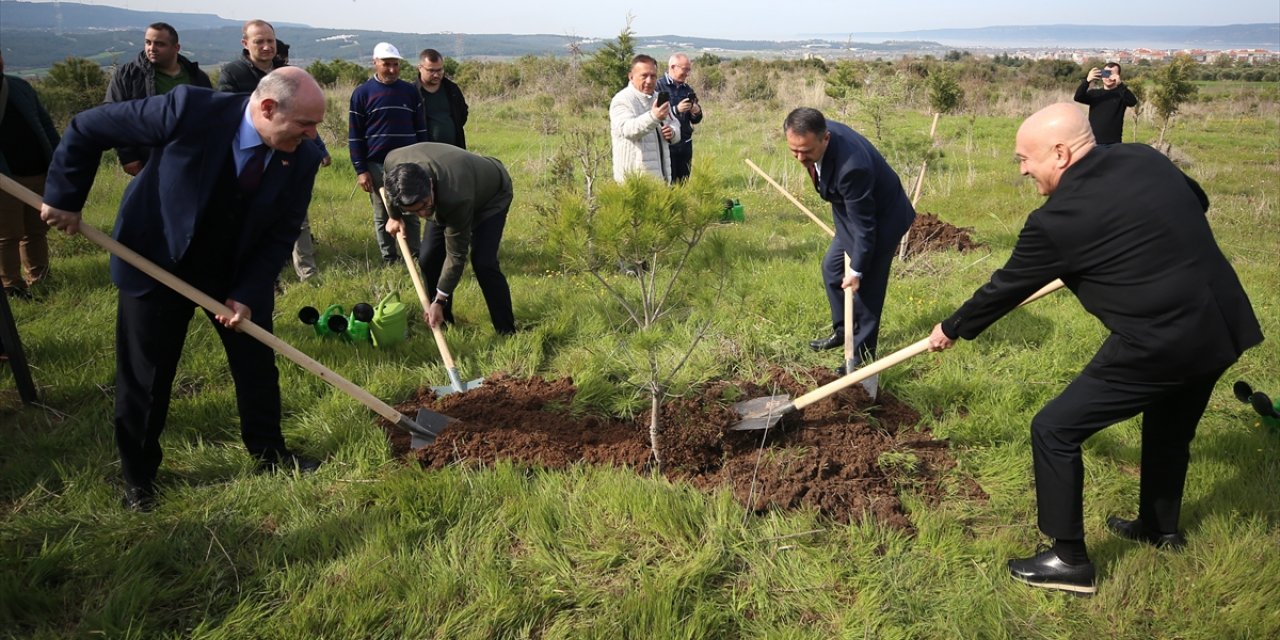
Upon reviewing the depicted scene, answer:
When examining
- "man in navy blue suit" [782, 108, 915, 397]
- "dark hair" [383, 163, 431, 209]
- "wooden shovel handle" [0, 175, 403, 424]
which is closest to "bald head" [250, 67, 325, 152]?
"wooden shovel handle" [0, 175, 403, 424]

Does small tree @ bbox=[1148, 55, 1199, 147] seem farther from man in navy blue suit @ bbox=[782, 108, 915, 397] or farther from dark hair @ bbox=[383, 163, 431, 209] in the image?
dark hair @ bbox=[383, 163, 431, 209]

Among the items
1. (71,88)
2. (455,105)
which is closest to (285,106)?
(455,105)

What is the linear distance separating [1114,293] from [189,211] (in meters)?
3.52

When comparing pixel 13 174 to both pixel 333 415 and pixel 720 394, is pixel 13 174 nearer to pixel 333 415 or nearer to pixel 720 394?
pixel 333 415

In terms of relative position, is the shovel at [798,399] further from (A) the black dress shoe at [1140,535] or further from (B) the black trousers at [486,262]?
(B) the black trousers at [486,262]

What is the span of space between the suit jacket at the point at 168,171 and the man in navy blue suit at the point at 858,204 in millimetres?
2638

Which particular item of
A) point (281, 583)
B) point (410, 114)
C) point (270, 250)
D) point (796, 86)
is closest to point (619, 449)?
point (281, 583)

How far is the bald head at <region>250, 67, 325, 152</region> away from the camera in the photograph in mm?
2664

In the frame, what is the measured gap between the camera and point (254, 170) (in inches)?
113

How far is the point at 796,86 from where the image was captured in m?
23.9

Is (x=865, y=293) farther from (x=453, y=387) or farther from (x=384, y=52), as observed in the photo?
(x=384, y=52)

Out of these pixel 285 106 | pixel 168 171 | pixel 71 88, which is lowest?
pixel 168 171

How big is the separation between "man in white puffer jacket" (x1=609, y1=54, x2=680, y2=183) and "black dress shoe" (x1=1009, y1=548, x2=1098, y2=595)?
176 inches

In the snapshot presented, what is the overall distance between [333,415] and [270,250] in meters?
1.11
